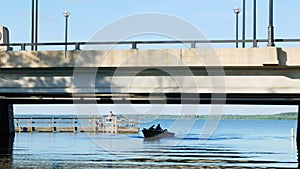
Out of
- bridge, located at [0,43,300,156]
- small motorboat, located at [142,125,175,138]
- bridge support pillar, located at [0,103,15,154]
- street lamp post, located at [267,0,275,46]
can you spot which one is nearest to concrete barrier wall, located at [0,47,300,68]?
bridge, located at [0,43,300,156]

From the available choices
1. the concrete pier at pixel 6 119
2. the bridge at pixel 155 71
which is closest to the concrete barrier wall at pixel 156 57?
the bridge at pixel 155 71

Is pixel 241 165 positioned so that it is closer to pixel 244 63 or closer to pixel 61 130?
pixel 244 63

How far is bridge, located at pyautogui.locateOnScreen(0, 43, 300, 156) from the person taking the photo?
2806 cm

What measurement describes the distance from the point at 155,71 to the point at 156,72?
0.07 meters

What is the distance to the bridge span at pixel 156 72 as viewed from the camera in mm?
28062

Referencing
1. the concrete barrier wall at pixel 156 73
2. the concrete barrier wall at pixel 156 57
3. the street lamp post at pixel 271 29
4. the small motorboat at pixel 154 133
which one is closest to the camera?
the concrete barrier wall at pixel 156 57

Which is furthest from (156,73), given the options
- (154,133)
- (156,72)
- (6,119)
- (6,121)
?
(154,133)

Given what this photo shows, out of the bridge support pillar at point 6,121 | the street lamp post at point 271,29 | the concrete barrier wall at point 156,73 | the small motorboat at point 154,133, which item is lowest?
the small motorboat at point 154,133

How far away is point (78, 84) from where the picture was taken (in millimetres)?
30672

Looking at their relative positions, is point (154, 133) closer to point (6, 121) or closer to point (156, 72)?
point (6, 121)

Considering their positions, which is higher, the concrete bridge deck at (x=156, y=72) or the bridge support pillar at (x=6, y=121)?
the concrete bridge deck at (x=156, y=72)

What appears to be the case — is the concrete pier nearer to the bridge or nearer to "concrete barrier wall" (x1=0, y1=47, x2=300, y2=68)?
the bridge

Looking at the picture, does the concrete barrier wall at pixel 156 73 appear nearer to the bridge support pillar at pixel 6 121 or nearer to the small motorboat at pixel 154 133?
the bridge support pillar at pixel 6 121

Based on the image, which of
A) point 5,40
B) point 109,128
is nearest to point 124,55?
point 5,40
